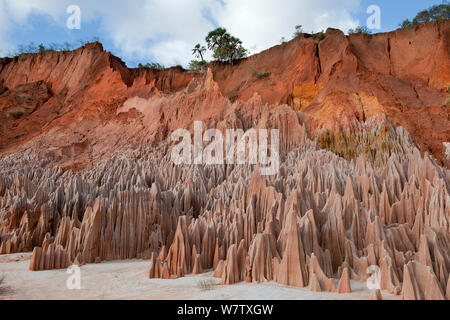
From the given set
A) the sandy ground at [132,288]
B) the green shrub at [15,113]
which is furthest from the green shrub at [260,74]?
the green shrub at [15,113]

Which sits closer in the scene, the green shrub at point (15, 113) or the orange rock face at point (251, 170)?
the orange rock face at point (251, 170)

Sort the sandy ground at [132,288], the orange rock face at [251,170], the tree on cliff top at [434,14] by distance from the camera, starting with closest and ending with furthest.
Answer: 1. the sandy ground at [132,288]
2. the orange rock face at [251,170]
3. the tree on cliff top at [434,14]

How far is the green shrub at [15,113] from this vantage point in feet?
82.1

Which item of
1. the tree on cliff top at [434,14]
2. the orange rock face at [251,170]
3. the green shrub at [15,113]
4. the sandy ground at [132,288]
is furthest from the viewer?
the green shrub at [15,113]

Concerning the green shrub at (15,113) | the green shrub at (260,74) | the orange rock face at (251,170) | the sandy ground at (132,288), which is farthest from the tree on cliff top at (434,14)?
the green shrub at (15,113)

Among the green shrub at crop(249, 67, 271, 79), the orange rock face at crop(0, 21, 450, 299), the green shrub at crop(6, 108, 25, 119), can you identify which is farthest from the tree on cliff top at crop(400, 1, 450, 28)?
the green shrub at crop(6, 108, 25, 119)

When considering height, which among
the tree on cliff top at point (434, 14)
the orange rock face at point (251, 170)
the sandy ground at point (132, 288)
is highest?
the tree on cliff top at point (434, 14)

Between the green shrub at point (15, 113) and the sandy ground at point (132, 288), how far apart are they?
21296mm

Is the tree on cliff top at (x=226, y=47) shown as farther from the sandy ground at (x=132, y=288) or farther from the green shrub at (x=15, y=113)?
the sandy ground at (x=132, y=288)

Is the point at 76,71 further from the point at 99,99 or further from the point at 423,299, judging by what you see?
the point at 423,299

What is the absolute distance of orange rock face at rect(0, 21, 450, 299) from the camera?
6.42 m

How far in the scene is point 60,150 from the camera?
20266 millimetres

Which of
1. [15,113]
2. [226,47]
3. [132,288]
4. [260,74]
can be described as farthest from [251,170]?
[15,113]

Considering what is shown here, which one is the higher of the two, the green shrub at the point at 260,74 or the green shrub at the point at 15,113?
the green shrub at the point at 260,74
